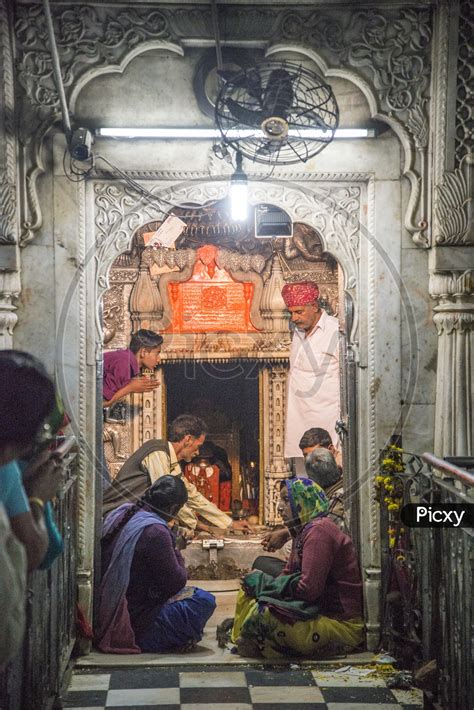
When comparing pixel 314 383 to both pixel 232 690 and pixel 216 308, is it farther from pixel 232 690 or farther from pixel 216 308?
pixel 232 690

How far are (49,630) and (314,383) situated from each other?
5.12 m

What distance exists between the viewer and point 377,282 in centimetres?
702

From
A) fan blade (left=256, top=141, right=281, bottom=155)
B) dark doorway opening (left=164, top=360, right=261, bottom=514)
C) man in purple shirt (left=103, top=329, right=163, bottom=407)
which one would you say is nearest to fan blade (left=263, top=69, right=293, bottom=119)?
fan blade (left=256, top=141, right=281, bottom=155)

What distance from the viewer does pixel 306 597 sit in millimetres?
6461

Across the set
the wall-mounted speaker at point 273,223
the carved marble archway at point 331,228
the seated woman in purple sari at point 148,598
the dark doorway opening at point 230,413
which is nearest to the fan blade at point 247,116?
the carved marble archway at point 331,228

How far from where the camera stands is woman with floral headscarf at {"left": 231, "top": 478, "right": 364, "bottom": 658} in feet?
21.3

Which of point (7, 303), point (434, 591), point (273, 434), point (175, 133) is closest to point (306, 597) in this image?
point (434, 591)

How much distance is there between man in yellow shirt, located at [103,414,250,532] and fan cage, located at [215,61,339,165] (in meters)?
3.07

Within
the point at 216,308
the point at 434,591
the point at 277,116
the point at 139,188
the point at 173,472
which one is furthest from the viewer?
the point at 216,308

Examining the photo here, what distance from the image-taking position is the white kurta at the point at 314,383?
9.94m

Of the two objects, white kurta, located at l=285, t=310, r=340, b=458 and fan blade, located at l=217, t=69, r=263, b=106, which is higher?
fan blade, located at l=217, t=69, r=263, b=106

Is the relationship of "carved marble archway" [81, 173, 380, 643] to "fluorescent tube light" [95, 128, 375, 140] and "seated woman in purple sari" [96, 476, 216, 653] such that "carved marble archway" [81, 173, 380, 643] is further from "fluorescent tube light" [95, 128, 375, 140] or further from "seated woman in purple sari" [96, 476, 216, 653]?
"seated woman in purple sari" [96, 476, 216, 653]

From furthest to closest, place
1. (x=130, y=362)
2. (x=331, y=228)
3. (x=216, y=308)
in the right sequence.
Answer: (x=216, y=308) → (x=130, y=362) → (x=331, y=228)

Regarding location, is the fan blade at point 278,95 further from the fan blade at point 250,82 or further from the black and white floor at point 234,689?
the black and white floor at point 234,689
